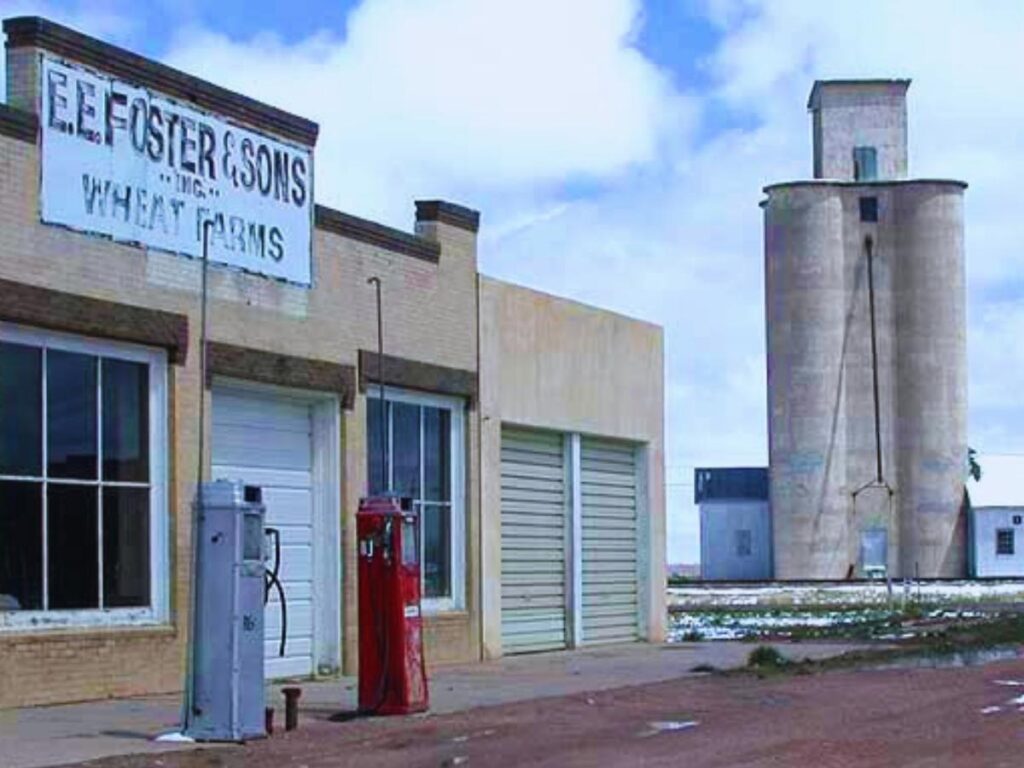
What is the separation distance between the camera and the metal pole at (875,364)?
8050cm

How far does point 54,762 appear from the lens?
47.7ft

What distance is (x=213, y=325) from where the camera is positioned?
21.5 metres

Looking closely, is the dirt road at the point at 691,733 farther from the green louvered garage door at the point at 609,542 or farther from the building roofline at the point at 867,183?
the building roofline at the point at 867,183

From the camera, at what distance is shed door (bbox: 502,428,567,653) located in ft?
93.3

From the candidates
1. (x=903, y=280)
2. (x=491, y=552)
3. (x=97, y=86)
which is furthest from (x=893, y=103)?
(x=97, y=86)

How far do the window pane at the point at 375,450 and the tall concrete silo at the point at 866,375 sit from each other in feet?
185

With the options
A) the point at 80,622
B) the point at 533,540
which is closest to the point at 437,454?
the point at 533,540

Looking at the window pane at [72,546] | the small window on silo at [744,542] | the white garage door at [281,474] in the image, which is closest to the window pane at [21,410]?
the window pane at [72,546]

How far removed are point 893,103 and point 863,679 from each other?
64.9m

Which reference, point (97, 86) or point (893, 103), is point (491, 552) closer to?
point (97, 86)

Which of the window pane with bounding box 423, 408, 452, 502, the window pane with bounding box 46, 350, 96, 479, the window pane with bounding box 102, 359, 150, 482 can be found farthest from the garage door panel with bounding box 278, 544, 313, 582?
the window pane with bounding box 46, 350, 96, 479

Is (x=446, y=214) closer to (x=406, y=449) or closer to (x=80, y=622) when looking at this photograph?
(x=406, y=449)

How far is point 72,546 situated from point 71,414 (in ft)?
4.09

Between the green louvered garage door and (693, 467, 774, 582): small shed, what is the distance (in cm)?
5240
